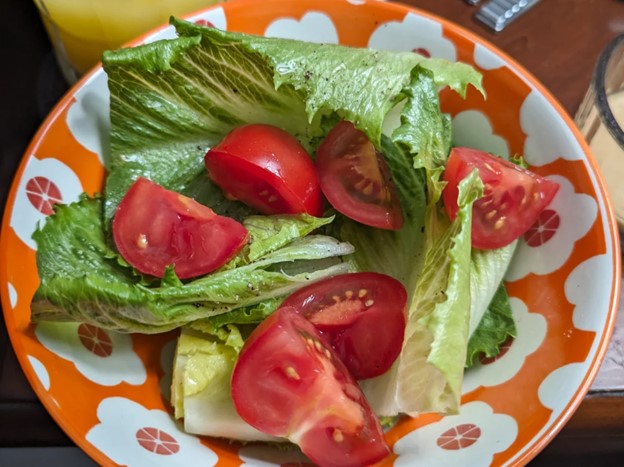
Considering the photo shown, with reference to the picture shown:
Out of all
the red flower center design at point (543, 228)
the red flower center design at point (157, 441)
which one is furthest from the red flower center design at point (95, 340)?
the red flower center design at point (543, 228)

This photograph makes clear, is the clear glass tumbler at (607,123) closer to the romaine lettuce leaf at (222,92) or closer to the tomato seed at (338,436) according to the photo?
the romaine lettuce leaf at (222,92)

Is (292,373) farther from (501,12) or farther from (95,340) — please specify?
(501,12)

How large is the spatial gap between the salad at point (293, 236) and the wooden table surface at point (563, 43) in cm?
32

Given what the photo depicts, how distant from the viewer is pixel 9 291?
76 cm

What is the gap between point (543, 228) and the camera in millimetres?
853

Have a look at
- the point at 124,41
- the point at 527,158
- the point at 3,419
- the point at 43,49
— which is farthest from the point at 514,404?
the point at 43,49

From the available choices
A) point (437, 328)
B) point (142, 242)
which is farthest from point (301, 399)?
point (142, 242)

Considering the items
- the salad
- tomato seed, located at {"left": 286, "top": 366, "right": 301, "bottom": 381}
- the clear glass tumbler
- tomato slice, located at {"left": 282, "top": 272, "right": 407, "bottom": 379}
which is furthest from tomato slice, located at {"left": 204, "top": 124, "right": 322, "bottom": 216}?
the clear glass tumbler

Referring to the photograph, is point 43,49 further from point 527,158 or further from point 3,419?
point 527,158

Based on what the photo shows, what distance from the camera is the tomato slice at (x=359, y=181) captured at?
2.68 feet

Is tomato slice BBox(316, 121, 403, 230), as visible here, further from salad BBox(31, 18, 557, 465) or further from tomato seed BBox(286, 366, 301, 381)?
tomato seed BBox(286, 366, 301, 381)

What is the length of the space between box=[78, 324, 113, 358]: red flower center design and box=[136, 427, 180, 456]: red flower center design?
0.38 feet

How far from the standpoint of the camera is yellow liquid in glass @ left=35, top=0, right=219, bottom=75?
951mm

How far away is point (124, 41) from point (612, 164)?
2.50 feet
